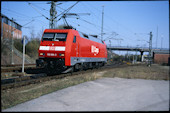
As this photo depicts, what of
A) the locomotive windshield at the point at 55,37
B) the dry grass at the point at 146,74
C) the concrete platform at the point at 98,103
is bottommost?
the concrete platform at the point at 98,103

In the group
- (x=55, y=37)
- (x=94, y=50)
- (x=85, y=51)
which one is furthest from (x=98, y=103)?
(x=94, y=50)

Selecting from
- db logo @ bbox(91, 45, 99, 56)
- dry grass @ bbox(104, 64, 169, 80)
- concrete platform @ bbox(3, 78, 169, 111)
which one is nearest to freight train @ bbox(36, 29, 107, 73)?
dry grass @ bbox(104, 64, 169, 80)

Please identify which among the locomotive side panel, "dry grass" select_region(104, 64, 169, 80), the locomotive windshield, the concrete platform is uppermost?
the locomotive windshield

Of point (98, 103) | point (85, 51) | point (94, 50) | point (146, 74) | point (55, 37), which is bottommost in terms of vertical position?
point (98, 103)

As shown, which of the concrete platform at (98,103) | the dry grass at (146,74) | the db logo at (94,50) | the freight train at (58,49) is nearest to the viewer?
the concrete platform at (98,103)

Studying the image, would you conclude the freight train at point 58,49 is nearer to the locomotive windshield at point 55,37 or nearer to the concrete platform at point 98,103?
the locomotive windshield at point 55,37

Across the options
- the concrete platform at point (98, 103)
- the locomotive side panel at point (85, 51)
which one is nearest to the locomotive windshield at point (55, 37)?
the locomotive side panel at point (85, 51)

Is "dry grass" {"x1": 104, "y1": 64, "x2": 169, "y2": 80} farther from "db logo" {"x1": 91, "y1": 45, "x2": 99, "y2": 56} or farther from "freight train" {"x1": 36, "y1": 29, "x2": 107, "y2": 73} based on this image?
"freight train" {"x1": 36, "y1": 29, "x2": 107, "y2": 73}

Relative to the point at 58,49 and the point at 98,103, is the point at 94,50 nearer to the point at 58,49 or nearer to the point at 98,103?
the point at 58,49

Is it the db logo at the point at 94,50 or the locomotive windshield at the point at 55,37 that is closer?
the locomotive windshield at the point at 55,37

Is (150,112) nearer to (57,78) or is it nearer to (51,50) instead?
(57,78)

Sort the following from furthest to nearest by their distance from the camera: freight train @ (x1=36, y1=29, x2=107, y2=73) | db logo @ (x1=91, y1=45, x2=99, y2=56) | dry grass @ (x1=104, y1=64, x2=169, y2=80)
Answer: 1. db logo @ (x1=91, y1=45, x2=99, y2=56)
2. freight train @ (x1=36, y1=29, x2=107, y2=73)
3. dry grass @ (x1=104, y1=64, x2=169, y2=80)

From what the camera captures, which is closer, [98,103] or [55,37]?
[98,103]

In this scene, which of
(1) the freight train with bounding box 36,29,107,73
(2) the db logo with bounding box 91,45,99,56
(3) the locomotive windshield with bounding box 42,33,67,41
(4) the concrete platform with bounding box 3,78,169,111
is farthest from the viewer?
(2) the db logo with bounding box 91,45,99,56
